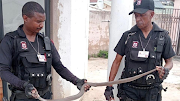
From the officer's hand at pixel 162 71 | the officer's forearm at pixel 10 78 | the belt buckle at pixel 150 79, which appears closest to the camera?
the officer's forearm at pixel 10 78

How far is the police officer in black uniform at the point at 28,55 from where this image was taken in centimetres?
198

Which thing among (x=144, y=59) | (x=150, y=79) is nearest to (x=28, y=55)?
(x=144, y=59)

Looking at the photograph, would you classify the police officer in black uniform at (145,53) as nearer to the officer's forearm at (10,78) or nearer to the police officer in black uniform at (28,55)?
the police officer in black uniform at (28,55)

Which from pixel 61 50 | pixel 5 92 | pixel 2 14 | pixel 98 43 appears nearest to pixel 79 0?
pixel 61 50

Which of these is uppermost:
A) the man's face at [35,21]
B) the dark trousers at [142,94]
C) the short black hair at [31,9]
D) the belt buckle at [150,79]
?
the short black hair at [31,9]

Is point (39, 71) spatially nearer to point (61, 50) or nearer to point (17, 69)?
point (17, 69)

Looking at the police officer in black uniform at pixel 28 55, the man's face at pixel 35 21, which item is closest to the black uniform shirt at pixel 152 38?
the police officer in black uniform at pixel 28 55

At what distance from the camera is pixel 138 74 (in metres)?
2.56

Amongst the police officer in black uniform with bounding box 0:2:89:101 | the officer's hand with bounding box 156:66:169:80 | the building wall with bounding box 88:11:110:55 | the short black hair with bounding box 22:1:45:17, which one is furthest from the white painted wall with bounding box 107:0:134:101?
the building wall with bounding box 88:11:110:55

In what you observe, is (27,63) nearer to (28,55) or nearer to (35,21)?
(28,55)

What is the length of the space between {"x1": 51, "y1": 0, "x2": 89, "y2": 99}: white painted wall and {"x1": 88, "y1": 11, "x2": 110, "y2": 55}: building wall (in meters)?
5.56

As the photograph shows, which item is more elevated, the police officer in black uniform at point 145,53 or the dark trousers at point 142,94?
the police officer in black uniform at point 145,53

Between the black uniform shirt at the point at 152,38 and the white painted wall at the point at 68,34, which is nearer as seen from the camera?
the black uniform shirt at the point at 152,38

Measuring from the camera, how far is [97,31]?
9898 mm
